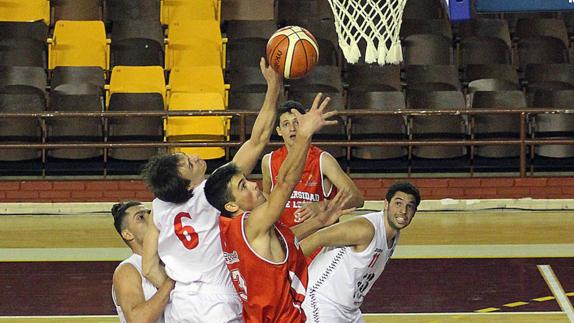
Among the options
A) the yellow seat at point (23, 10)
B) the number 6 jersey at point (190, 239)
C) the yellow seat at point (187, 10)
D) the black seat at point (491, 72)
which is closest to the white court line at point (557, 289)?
the black seat at point (491, 72)

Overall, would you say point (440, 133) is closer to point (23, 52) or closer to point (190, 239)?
point (23, 52)

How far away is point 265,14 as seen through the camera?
14.6 m

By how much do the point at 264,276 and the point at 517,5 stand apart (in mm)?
7485

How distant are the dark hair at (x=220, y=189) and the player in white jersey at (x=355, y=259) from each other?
1.19 m

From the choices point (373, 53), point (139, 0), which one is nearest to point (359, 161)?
point (373, 53)

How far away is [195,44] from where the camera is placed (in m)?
14.0

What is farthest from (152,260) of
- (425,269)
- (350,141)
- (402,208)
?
(350,141)

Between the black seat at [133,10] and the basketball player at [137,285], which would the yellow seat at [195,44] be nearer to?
the black seat at [133,10]

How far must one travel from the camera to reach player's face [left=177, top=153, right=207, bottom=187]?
560 cm

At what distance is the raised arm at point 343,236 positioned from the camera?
6230mm

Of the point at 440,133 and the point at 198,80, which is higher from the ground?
the point at 198,80

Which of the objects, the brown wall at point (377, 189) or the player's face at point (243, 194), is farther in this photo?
the brown wall at point (377, 189)

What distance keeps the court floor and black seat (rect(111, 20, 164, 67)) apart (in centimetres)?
220

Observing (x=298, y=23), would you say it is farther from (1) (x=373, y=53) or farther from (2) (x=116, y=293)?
(2) (x=116, y=293)
